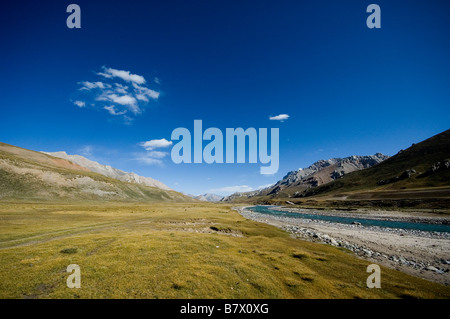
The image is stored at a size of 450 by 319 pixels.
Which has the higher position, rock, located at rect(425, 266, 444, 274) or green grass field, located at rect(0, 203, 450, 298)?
green grass field, located at rect(0, 203, 450, 298)

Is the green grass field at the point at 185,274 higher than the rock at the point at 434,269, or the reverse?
the green grass field at the point at 185,274

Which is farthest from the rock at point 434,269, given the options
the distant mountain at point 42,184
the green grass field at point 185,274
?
the distant mountain at point 42,184

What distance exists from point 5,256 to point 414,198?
16847 centimetres

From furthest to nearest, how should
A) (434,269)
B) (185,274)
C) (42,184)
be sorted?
(42,184) < (434,269) < (185,274)

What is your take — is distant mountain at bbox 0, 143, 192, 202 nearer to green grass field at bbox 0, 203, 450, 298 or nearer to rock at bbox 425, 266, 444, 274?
green grass field at bbox 0, 203, 450, 298

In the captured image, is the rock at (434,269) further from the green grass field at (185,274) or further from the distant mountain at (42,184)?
the distant mountain at (42,184)

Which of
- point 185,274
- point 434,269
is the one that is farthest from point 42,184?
point 434,269

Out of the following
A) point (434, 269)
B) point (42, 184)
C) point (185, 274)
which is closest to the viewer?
point (185, 274)

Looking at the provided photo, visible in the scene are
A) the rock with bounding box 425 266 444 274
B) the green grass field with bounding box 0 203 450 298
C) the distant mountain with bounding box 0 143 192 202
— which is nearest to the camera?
the green grass field with bounding box 0 203 450 298

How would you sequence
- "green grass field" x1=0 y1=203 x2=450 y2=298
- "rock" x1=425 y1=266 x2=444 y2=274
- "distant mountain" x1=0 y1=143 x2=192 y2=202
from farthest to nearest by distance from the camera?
1. "distant mountain" x1=0 y1=143 x2=192 y2=202
2. "rock" x1=425 y1=266 x2=444 y2=274
3. "green grass field" x1=0 y1=203 x2=450 y2=298

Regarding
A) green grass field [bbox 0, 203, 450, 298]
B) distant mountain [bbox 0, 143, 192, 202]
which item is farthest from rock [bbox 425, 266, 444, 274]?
distant mountain [bbox 0, 143, 192, 202]

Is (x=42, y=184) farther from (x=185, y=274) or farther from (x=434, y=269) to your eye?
(x=434, y=269)
